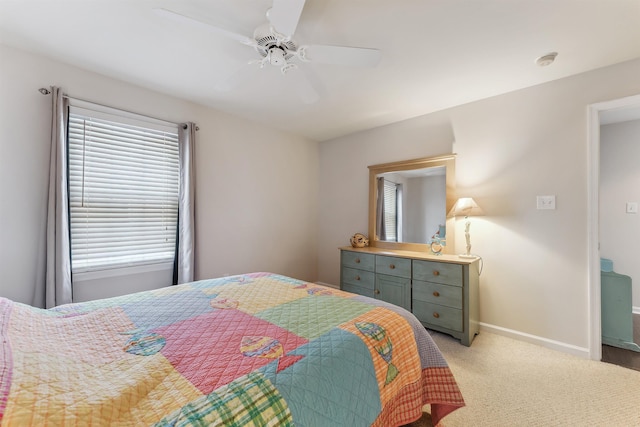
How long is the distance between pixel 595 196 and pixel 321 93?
248 cm

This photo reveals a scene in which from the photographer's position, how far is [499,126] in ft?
8.62

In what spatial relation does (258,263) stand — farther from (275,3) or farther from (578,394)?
(578,394)

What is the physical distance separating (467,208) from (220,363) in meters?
2.48

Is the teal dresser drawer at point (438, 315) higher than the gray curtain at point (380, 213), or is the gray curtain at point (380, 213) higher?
the gray curtain at point (380, 213)

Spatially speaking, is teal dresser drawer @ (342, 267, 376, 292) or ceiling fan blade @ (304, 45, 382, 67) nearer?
ceiling fan blade @ (304, 45, 382, 67)

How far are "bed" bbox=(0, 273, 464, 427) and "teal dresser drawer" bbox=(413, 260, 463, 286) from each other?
46.7 inches

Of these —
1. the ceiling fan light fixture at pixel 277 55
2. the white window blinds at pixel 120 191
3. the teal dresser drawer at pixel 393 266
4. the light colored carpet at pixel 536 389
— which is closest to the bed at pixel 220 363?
the light colored carpet at pixel 536 389

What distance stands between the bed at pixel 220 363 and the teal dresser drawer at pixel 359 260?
1.54m

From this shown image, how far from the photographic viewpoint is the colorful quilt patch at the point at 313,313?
1188mm

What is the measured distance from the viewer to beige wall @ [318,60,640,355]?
7.29ft

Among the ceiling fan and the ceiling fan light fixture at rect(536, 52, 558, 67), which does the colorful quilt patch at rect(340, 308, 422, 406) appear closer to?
the ceiling fan

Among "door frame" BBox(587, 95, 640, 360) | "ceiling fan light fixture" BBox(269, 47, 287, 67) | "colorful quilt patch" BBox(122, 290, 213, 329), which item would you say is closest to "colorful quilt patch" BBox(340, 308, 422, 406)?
"colorful quilt patch" BBox(122, 290, 213, 329)

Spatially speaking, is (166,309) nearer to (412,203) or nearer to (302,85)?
(302,85)

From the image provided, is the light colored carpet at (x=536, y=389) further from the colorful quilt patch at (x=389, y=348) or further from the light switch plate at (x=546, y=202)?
the light switch plate at (x=546, y=202)
